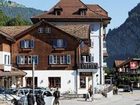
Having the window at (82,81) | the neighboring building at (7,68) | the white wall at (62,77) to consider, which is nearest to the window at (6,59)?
the neighboring building at (7,68)

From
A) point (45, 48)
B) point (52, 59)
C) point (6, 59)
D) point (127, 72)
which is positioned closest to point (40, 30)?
point (45, 48)

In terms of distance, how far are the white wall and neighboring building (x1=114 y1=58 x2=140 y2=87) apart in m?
62.4

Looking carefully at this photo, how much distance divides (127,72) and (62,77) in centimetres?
8267

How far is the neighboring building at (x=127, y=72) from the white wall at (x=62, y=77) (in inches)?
2457

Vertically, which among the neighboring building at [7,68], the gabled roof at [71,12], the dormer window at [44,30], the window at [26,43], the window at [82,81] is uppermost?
the gabled roof at [71,12]

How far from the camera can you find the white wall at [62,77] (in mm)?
71062

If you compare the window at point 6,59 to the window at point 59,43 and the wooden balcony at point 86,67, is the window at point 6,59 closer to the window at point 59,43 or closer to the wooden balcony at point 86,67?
the window at point 59,43

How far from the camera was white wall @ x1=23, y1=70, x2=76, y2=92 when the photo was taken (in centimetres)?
7106

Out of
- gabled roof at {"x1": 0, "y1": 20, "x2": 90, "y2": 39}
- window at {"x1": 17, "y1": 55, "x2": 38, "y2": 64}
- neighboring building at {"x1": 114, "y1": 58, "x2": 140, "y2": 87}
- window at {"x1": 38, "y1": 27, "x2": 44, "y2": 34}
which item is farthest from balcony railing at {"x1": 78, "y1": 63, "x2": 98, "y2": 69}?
neighboring building at {"x1": 114, "y1": 58, "x2": 140, "y2": 87}

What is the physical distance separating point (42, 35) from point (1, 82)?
11.4 meters

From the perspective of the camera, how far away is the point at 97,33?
90.2 meters

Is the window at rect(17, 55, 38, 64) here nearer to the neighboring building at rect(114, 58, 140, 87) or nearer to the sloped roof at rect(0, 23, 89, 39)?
the sloped roof at rect(0, 23, 89, 39)

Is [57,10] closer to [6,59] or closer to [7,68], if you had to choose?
[6,59]

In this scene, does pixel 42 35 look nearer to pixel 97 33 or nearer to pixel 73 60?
pixel 73 60
